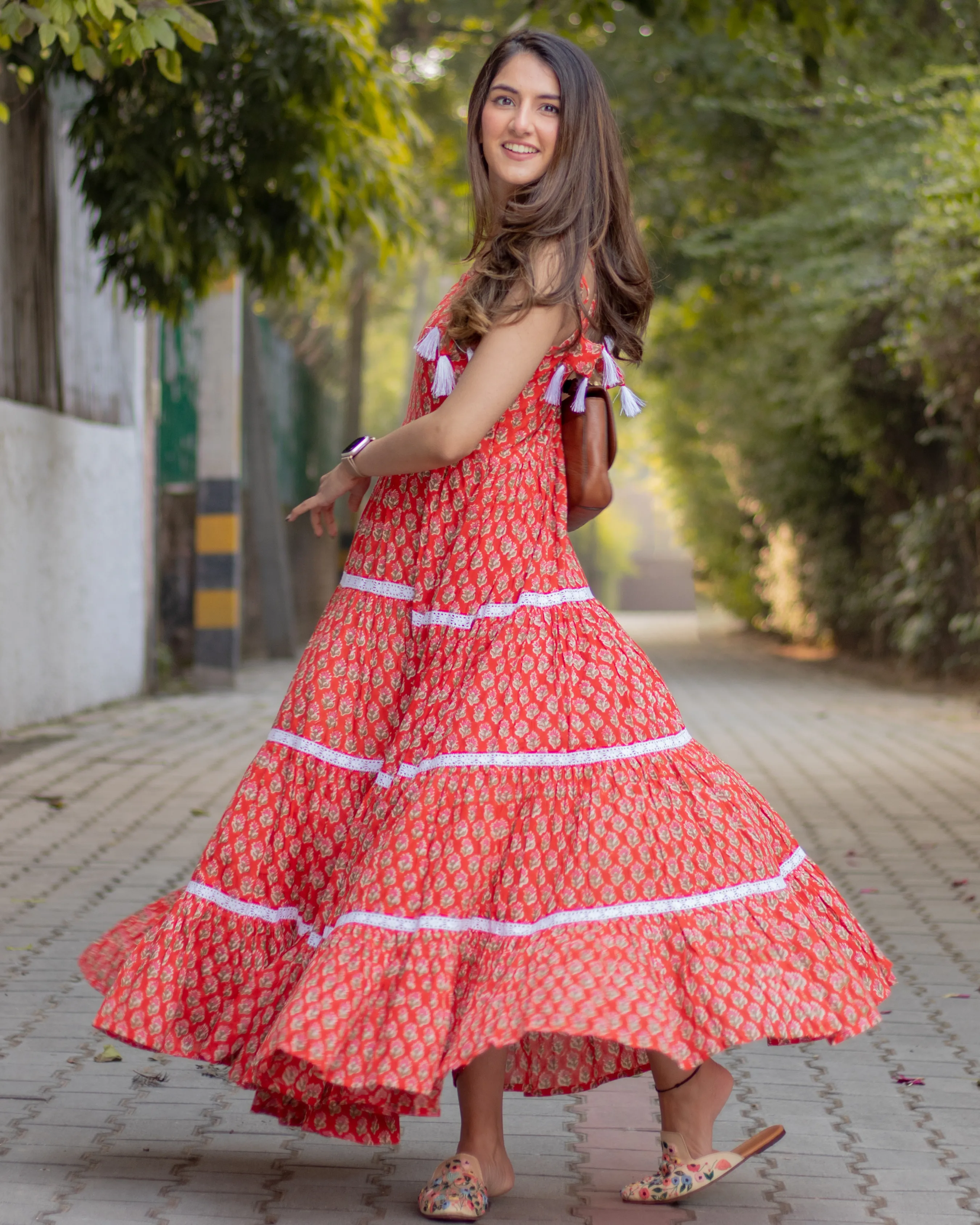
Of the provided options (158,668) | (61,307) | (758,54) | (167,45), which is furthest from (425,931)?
(758,54)

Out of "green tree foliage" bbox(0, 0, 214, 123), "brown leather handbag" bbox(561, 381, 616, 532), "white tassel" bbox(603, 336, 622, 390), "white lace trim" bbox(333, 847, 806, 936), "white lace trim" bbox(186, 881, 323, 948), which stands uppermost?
"green tree foliage" bbox(0, 0, 214, 123)

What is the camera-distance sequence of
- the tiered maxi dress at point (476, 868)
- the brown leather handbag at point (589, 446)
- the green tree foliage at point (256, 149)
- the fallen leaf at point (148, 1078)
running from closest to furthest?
the tiered maxi dress at point (476, 868)
the brown leather handbag at point (589, 446)
the fallen leaf at point (148, 1078)
the green tree foliage at point (256, 149)

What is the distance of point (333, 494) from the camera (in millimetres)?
2705

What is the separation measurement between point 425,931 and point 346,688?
480 millimetres

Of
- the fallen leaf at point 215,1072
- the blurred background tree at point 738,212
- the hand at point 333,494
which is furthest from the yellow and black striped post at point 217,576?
the hand at point 333,494

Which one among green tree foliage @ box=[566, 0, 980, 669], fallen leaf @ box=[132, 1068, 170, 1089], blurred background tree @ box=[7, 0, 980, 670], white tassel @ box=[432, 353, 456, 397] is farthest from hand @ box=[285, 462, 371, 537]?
green tree foliage @ box=[566, 0, 980, 669]

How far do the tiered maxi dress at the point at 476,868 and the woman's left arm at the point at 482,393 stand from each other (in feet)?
0.38

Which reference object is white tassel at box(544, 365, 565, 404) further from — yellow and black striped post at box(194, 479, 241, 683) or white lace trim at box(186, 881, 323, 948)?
yellow and black striped post at box(194, 479, 241, 683)

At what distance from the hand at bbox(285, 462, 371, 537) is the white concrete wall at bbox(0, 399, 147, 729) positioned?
6.62 metres

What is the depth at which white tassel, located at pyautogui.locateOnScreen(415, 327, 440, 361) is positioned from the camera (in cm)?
260

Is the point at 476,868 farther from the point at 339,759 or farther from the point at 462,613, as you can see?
the point at 462,613

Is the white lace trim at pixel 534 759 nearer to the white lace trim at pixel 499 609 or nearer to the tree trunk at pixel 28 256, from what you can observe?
the white lace trim at pixel 499 609

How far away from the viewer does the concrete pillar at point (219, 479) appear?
1295 cm

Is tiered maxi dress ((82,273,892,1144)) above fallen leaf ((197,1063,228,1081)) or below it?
above
